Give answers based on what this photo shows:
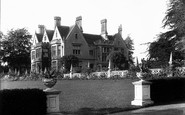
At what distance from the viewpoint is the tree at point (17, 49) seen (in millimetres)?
Answer: 62822

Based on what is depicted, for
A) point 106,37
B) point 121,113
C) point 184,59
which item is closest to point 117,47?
point 106,37

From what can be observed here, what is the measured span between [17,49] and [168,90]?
5618cm

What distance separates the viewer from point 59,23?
177 ft

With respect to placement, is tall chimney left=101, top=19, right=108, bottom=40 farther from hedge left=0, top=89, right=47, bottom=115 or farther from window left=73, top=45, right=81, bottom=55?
hedge left=0, top=89, right=47, bottom=115

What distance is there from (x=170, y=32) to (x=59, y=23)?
27408 mm

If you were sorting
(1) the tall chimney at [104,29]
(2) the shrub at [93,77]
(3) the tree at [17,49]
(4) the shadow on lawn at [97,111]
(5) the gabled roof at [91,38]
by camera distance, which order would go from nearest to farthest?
1. (4) the shadow on lawn at [97,111]
2. (2) the shrub at [93,77]
3. (5) the gabled roof at [91,38]
4. (1) the tall chimney at [104,29]
5. (3) the tree at [17,49]

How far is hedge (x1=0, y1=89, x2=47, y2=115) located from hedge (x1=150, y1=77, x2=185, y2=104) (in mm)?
5345

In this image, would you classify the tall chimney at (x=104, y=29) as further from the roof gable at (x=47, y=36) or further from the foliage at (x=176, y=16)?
the foliage at (x=176, y=16)

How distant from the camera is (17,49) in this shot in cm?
6538

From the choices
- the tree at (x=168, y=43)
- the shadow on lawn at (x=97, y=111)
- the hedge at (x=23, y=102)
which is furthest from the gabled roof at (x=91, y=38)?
the hedge at (x=23, y=102)

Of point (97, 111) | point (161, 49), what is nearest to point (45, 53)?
point (161, 49)

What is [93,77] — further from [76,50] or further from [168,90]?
[76,50]

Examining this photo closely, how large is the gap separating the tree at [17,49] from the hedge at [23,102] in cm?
5516

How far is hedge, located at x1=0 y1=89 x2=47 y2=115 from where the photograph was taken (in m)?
8.02
